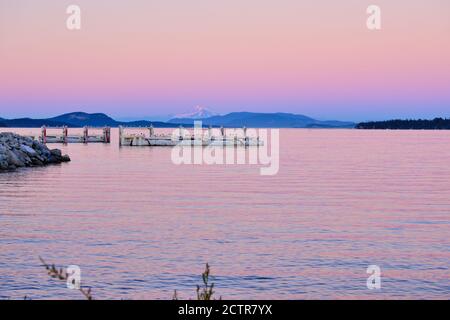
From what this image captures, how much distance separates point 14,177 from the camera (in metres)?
38.2

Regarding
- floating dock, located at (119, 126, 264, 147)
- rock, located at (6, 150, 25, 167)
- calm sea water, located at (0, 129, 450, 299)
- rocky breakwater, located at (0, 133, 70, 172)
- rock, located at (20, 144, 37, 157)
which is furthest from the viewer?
floating dock, located at (119, 126, 264, 147)

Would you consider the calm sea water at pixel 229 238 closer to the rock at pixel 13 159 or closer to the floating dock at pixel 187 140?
the rock at pixel 13 159

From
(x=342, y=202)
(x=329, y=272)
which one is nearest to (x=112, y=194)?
(x=342, y=202)

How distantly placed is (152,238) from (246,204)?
8.51m

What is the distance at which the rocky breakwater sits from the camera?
45375 millimetres

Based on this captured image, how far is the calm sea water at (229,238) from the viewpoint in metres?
12.7

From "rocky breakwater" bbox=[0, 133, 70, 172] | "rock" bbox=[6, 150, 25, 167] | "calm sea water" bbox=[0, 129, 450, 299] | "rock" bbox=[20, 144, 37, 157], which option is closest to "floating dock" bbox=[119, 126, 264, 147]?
"rocky breakwater" bbox=[0, 133, 70, 172]

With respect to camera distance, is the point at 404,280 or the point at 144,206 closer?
the point at 404,280

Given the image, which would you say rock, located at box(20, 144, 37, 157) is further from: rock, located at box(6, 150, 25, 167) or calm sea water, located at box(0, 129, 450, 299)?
calm sea water, located at box(0, 129, 450, 299)

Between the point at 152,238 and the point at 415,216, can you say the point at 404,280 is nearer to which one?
the point at 152,238

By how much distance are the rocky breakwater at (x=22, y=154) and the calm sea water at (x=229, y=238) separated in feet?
36.4

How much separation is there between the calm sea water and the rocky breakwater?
1109 centimetres

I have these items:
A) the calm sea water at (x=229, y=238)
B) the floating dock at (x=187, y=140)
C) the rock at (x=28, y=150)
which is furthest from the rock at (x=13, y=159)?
the floating dock at (x=187, y=140)
